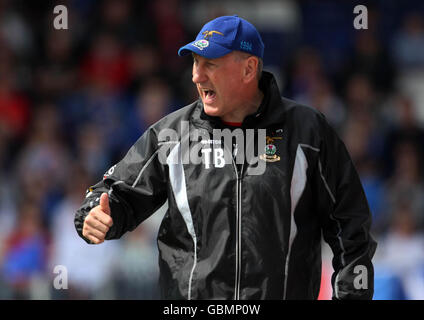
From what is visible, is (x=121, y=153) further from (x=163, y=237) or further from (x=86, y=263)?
(x=163, y=237)

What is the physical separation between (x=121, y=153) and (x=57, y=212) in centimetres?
84

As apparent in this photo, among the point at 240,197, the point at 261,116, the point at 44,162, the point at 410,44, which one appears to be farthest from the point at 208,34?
the point at 410,44

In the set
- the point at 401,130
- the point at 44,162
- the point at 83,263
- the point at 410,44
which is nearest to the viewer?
the point at 83,263

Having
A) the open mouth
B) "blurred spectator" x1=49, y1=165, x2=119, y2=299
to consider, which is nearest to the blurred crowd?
"blurred spectator" x1=49, y1=165, x2=119, y2=299

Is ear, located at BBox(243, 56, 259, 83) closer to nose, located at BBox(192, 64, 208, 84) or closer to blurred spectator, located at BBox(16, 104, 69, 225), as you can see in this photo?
nose, located at BBox(192, 64, 208, 84)

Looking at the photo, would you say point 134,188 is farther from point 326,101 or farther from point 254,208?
point 326,101

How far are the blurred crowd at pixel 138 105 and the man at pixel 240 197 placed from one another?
2.40 metres

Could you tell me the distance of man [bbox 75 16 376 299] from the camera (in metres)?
3.26

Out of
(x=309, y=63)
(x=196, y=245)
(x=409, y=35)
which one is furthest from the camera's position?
(x=409, y=35)

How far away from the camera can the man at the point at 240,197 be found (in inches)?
128

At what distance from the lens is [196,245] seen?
331cm

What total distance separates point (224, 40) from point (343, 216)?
92cm

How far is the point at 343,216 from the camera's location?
11.1 ft

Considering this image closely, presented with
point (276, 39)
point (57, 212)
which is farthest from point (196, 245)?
point (276, 39)
